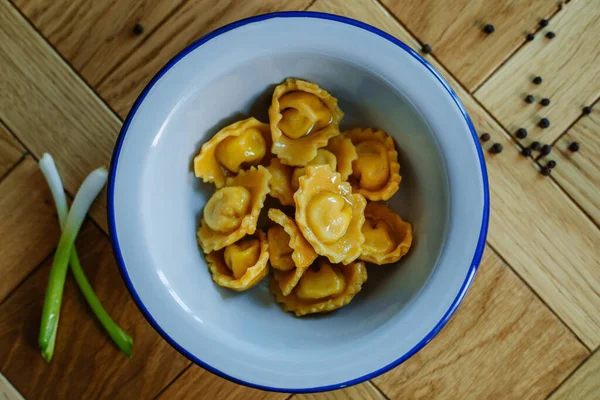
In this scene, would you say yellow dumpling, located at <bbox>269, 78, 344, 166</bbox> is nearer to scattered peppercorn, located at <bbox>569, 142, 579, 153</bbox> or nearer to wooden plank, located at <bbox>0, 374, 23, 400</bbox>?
scattered peppercorn, located at <bbox>569, 142, 579, 153</bbox>

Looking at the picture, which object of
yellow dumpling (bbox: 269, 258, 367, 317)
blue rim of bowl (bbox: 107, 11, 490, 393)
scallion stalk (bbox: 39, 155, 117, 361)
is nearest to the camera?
blue rim of bowl (bbox: 107, 11, 490, 393)

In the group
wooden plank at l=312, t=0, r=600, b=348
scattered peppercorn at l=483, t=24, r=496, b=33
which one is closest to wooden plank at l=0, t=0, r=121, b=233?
wooden plank at l=312, t=0, r=600, b=348

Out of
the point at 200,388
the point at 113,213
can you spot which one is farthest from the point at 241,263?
the point at 200,388

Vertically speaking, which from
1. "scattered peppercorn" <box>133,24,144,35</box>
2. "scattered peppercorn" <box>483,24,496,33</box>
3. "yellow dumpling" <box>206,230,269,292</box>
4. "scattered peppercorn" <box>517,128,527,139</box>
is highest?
"scattered peppercorn" <box>483,24,496,33</box>

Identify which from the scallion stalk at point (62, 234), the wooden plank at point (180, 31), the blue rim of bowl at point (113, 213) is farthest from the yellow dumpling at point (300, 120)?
the scallion stalk at point (62, 234)

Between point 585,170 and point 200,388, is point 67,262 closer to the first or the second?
point 200,388

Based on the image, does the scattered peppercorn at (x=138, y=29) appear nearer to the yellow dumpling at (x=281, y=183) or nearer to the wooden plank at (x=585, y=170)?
the yellow dumpling at (x=281, y=183)

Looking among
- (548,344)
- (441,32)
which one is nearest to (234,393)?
(548,344)
